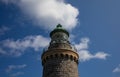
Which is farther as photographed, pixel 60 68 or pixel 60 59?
pixel 60 59

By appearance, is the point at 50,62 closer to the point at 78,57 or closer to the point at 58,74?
the point at 58,74

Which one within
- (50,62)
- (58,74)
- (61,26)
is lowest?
(58,74)

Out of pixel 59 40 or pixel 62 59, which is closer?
pixel 62 59

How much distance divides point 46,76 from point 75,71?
3.29 meters

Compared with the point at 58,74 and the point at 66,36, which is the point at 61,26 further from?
the point at 58,74

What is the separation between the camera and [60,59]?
25359 millimetres

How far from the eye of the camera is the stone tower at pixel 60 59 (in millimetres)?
24594

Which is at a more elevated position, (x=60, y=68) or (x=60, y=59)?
(x=60, y=59)

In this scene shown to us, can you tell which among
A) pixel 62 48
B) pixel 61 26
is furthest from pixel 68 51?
pixel 61 26

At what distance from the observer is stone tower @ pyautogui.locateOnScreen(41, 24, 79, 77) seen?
968 inches

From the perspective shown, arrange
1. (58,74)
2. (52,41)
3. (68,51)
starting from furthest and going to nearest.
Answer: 1. (52,41)
2. (68,51)
3. (58,74)

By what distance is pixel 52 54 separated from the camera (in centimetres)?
2581

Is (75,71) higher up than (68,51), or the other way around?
(68,51)

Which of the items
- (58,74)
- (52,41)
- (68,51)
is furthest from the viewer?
(52,41)
